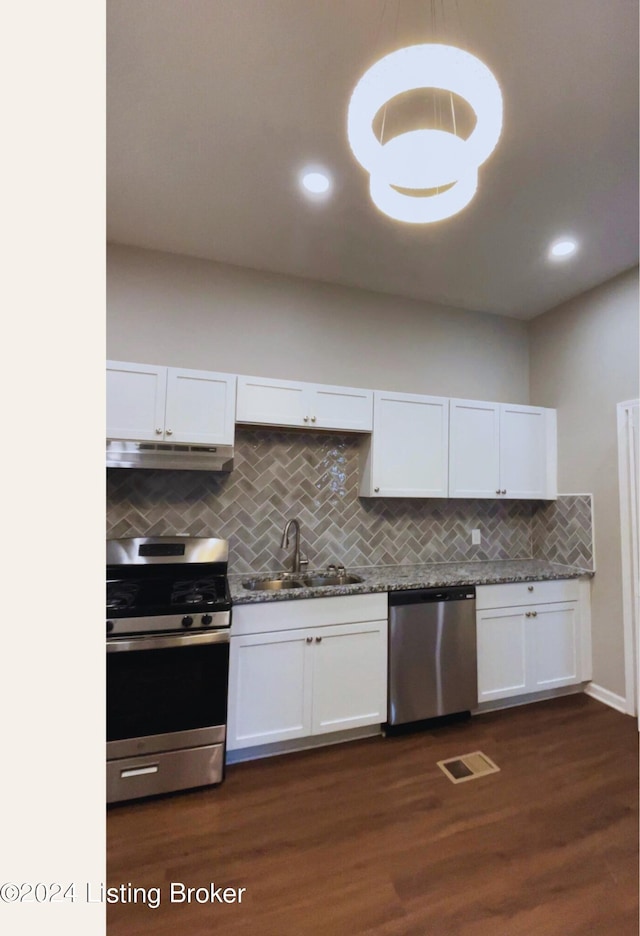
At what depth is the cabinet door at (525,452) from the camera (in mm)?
3316

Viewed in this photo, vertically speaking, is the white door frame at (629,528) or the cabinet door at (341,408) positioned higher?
the cabinet door at (341,408)

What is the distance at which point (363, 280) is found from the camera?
3.15 metres

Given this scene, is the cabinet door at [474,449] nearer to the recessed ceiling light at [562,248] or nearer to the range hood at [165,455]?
the recessed ceiling light at [562,248]

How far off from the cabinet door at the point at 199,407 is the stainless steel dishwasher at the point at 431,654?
1.46 m

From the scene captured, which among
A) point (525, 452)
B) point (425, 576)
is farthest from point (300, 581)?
point (525, 452)

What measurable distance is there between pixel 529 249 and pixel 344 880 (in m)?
3.40

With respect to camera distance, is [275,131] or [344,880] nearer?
[344,880]

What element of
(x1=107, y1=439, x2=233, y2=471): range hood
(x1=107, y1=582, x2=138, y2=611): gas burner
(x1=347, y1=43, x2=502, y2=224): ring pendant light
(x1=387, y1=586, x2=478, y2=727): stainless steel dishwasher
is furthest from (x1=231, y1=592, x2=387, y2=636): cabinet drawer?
(x1=347, y1=43, x2=502, y2=224): ring pendant light

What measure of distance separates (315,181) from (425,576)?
2.40m

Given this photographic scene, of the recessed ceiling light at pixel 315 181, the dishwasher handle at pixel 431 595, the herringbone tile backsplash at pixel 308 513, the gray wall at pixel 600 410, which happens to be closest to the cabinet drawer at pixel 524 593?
the dishwasher handle at pixel 431 595

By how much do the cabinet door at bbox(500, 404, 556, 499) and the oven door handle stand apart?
2.38 metres

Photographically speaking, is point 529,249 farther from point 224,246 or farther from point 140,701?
point 140,701
